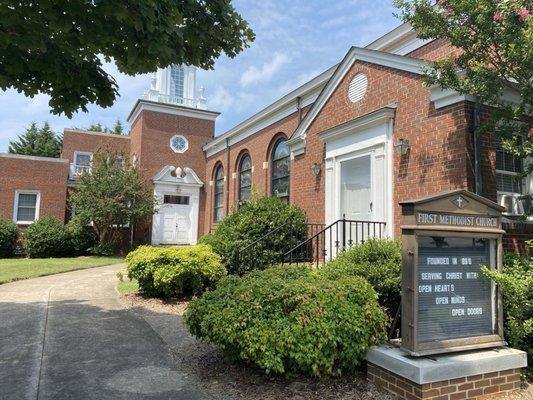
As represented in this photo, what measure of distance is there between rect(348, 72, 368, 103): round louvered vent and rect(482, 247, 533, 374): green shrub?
5849 millimetres

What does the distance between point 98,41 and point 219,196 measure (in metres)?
18.6

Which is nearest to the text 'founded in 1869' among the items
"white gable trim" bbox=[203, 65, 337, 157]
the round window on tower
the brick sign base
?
the brick sign base

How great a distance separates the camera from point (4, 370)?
461 cm

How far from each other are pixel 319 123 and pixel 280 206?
241 centimetres

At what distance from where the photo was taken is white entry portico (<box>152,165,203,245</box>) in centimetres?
2306

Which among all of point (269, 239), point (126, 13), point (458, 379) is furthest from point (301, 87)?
point (458, 379)

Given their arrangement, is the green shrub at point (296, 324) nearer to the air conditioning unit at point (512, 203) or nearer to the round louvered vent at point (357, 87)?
the air conditioning unit at point (512, 203)

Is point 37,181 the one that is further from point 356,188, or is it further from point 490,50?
point 490,50

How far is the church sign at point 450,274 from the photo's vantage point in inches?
162

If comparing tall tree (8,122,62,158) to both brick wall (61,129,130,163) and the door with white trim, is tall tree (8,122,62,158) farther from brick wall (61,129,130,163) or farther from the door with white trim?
the door with white trim

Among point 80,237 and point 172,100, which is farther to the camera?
point 172,100

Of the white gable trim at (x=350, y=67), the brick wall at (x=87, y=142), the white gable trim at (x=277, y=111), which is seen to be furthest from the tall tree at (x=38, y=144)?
the white gable trim at (x=350, y=67)

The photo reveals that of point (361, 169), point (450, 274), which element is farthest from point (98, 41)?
point (361, 169)

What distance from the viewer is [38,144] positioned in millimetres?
39750
